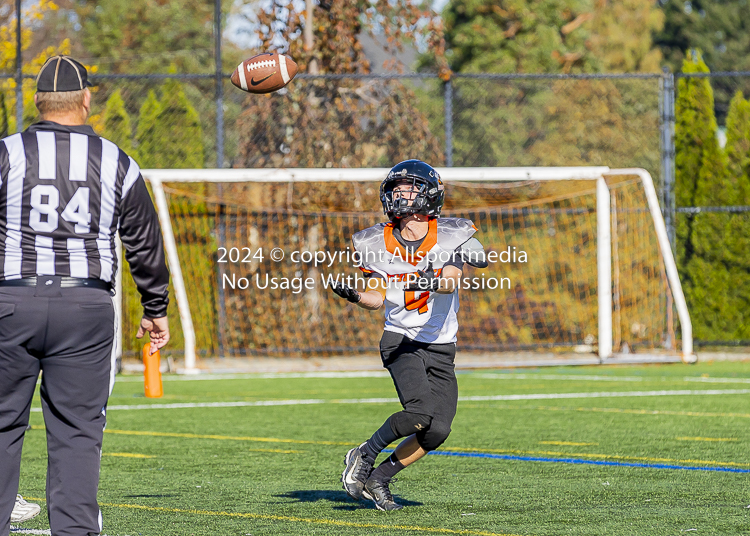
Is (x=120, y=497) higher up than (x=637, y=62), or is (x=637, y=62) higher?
(x=637, y=62)

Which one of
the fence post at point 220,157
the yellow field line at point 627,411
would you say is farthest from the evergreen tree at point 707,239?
the fence post at point 220,157

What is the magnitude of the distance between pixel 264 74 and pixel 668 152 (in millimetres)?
9032

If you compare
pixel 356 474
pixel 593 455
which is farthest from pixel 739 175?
pixel 356 474

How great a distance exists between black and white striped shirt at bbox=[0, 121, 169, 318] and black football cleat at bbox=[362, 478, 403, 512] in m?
2.19

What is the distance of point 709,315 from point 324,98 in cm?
644

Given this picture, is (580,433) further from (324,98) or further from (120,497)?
(324,98)

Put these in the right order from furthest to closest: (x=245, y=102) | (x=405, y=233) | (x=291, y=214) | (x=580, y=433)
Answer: (x=245, y=102) → (x=291, y=214) → (x=580, y=433) → (x=405, y=233)

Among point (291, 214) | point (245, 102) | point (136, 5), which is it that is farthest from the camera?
point (136, 5)

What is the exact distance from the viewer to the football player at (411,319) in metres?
5.76

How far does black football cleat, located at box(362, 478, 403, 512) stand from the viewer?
5762 mm

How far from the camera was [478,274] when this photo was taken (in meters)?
16.5

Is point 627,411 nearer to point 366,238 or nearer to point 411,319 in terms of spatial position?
point 411,319

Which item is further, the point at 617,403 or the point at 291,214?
the point at 291,214

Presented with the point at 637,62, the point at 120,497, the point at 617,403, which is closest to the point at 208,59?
the point at 637,62
